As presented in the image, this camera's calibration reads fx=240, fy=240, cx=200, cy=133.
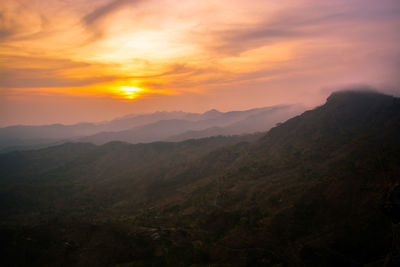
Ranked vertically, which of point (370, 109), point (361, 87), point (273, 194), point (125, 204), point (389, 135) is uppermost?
point (361, 87)

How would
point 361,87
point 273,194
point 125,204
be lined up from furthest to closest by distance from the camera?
1. point 361,87
2. point 125,204
3. point 273,194

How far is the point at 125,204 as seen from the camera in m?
143

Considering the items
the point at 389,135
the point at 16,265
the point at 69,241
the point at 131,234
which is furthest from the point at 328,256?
the point at 389,135

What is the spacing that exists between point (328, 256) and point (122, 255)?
5532cm

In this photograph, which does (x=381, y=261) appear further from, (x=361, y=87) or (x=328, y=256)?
(x=361, y=87)

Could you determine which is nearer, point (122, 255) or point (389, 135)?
point (122, 255)

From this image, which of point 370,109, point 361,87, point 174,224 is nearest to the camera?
point 174,224

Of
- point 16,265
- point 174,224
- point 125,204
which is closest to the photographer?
point 16,265

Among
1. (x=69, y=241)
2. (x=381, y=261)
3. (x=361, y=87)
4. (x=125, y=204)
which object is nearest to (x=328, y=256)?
(x=381, y=261)

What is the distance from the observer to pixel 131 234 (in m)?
78.6

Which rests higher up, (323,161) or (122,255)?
(323,161)

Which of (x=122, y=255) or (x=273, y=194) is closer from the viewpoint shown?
(x=122, y=255)

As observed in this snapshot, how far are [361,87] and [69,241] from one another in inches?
8157

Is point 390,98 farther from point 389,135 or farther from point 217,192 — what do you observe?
point 217,192
